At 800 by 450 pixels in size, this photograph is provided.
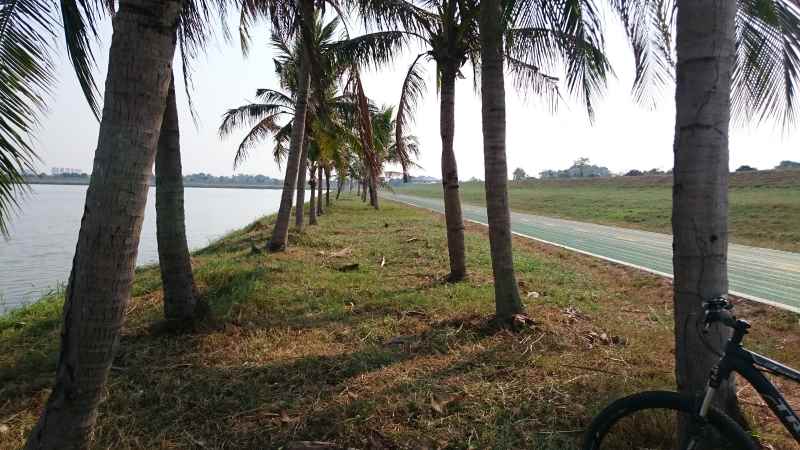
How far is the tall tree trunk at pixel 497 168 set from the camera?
203 inches

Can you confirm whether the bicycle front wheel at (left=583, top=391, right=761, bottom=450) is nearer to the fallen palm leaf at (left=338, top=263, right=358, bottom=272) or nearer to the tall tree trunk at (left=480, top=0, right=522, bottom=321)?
the tall tree trunk at (left=480, top=0, right=522, bottom=321)

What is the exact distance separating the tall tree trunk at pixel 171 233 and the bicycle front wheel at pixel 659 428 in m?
4.23

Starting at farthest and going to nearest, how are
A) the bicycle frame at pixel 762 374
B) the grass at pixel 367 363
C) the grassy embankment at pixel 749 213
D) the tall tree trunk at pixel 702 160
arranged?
the grassy embankment at pixel 749 213 → the grass at pixel 367 363 → the tall tree trunk at pixel 702 160 → the bicycle frame at pixel 762 374

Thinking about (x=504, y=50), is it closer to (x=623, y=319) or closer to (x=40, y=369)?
(x=623, y=319)

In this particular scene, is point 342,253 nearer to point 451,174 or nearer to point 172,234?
point 451,174

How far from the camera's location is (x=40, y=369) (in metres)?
4.18

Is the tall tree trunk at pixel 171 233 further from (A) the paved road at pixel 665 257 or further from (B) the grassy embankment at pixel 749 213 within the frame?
(B) the grassy embankment at pixel 749 213

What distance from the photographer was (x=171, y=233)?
16.9ft

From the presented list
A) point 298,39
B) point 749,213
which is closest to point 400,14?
point 298,39

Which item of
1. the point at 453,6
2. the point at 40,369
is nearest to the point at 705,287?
the point at 40,369

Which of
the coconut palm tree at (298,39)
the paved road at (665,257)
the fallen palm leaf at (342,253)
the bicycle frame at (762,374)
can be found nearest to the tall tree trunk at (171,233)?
the coconut palm tree at (298,39)

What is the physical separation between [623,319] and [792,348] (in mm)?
1649

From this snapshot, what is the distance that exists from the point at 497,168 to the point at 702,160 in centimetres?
292

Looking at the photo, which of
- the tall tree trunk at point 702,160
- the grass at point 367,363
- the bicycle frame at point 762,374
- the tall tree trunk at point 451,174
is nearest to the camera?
the bicycle frame at point 762,374
